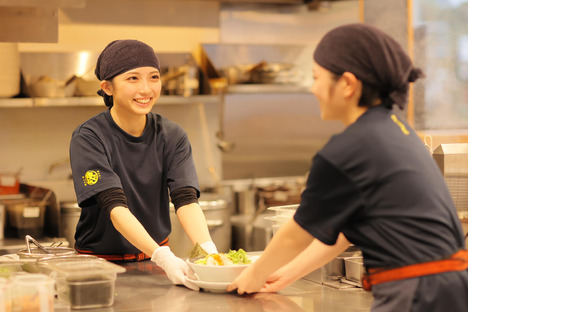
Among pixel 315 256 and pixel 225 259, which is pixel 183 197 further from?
pixel 315 256

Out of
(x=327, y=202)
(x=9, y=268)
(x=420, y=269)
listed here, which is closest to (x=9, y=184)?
(x=9, y=268)

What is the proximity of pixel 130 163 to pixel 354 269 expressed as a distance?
34.8 inches

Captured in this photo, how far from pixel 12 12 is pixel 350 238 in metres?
1.90

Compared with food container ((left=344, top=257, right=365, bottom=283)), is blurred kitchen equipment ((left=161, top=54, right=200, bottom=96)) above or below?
above

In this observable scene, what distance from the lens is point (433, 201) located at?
1.50m

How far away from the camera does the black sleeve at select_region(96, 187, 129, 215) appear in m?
2.21

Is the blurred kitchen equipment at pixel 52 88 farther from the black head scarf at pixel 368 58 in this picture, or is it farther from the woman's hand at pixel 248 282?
the black head scarf at pixel 368 58

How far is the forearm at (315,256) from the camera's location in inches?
70.5

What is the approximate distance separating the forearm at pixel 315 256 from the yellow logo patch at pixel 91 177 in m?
0.74

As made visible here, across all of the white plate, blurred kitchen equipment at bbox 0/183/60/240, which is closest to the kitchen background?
blurred kitchen equipment at bbox 0/183/60/240

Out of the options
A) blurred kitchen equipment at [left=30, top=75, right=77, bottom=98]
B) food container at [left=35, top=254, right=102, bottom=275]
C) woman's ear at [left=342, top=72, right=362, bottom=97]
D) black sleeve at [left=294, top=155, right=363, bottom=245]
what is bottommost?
food container at [left=35, top=254, right=102, bottom=275]

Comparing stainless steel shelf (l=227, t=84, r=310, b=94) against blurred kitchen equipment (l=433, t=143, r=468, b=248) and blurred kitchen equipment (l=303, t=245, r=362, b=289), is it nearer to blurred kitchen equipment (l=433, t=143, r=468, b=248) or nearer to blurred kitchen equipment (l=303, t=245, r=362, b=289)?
blurred kitchen equipment (l=433, t=143, r=468, b=248)
